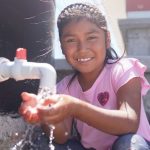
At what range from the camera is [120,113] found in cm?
156

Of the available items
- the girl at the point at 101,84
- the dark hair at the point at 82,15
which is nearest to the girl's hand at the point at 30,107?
the girl at the point at 101,84

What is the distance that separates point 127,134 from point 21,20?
2.37ft

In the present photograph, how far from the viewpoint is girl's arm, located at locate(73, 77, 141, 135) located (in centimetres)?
146

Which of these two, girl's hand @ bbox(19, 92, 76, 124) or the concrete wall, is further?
the concrete wall

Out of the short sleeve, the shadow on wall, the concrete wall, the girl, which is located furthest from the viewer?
the concrete wall

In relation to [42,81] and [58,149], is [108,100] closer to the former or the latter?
[58,149]

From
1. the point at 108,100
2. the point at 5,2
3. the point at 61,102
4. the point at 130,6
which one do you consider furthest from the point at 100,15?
the point at 130,6

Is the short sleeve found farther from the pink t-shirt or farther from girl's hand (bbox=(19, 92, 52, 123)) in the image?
girl's hand (bbox=(19, 92, 52, 123))

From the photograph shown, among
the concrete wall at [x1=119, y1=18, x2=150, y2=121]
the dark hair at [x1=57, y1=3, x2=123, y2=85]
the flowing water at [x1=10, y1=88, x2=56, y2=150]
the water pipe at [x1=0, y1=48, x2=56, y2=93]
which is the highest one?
the dark hair at [x1=57, y1=3, x2=123, y2=85]

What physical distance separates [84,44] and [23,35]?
1.38 feet

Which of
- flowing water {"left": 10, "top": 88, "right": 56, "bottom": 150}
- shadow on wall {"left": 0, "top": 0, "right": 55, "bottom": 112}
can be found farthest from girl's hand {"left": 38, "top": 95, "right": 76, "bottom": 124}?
shadow on wall {"left": 0, "top": 0, "right": 55, "bottom": 112}

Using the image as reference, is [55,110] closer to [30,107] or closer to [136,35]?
[30,107]

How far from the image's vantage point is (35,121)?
1284 mm

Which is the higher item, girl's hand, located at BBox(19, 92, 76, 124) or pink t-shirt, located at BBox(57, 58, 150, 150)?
girl's hand, located at BBox(19, 92, 76, 124)
